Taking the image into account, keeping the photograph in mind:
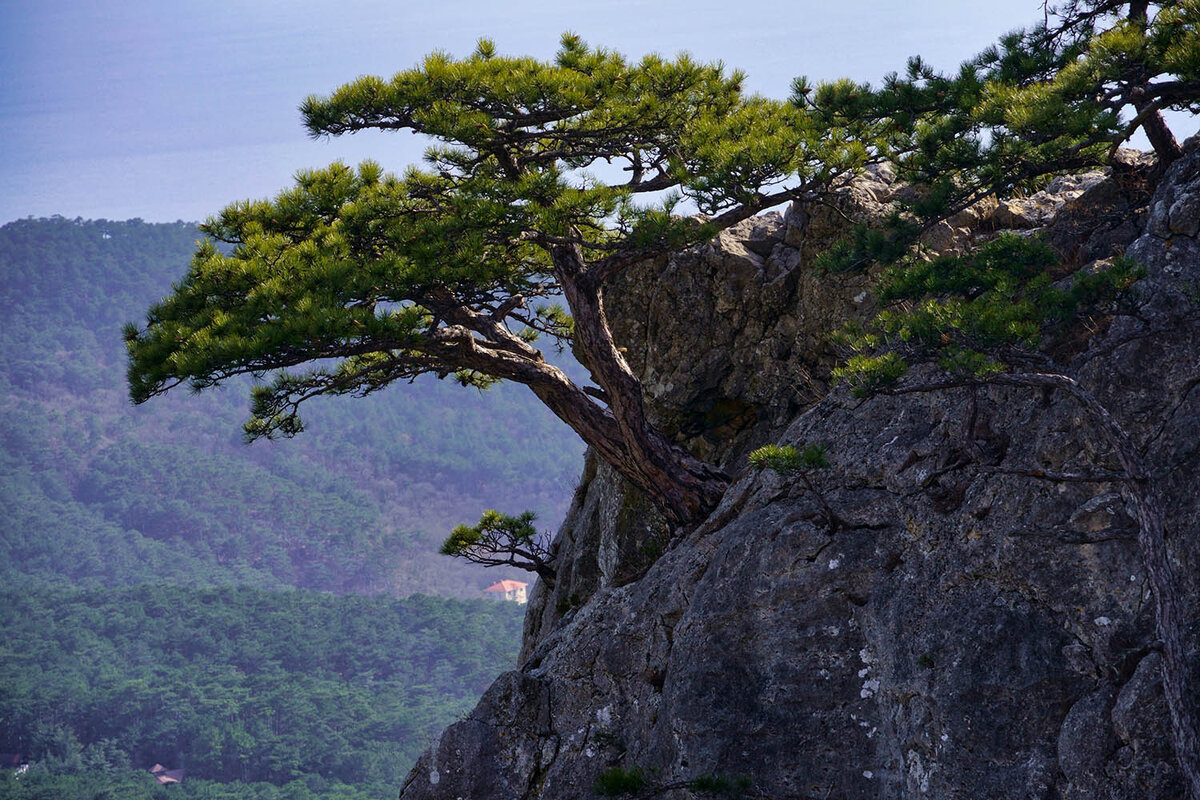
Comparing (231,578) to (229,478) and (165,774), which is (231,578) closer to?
(229,478)

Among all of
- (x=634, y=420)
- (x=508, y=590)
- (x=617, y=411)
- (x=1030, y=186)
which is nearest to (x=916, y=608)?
(x=1030, y=186)

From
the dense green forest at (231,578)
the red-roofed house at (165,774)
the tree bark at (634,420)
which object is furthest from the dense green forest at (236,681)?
the tree bark at (634,420)

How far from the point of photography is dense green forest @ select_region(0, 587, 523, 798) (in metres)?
78.6

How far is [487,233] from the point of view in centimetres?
965

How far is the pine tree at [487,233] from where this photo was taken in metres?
8.99

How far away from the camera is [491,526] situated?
523 inches

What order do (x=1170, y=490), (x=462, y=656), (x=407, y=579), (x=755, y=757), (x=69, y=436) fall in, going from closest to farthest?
(x=1170, y=490)
(x=755, y=757)
(x=462, y=656)
(x=407, y=579)
(x=69, y=436)

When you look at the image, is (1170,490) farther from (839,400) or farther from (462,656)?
(462,656)

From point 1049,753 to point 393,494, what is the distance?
568ft

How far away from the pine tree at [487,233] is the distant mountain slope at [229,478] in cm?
12971

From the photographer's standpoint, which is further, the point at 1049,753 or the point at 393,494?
the point at 393,494

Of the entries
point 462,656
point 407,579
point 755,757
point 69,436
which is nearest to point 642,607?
point 755,757

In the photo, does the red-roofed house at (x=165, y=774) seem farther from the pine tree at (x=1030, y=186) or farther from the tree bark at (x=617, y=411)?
the pine tree at (x=1030, y=186)

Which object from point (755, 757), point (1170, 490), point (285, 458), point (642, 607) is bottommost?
point (755, 757)
